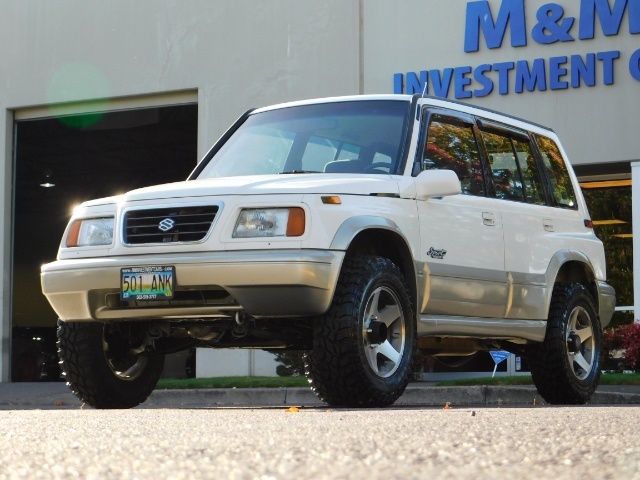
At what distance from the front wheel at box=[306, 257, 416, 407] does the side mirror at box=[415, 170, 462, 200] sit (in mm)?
604

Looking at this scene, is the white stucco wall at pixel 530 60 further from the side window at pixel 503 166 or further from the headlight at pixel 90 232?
the headlight at pixel 90 232

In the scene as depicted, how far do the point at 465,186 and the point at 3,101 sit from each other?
1283cm

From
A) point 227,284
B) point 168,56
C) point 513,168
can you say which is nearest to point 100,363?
point 227,284

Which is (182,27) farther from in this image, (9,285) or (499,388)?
(499,388)

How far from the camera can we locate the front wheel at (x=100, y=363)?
744 cm

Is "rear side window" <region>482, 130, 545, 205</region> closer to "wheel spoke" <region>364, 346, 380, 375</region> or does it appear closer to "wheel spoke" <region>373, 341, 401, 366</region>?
"wheel spoke" <region>373, 341, 401, 366</region>

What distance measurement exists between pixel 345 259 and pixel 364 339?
463 mm

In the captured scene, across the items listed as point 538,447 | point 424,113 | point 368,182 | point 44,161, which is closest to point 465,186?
point 424,113

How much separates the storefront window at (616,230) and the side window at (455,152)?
26.5 ft

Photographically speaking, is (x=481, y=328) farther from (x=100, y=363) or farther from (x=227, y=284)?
(x=100, y=363)

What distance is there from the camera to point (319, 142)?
805 cm

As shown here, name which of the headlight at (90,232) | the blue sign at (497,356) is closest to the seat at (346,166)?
the headlight at (90,232)

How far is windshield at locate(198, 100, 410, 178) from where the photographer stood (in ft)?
25.4

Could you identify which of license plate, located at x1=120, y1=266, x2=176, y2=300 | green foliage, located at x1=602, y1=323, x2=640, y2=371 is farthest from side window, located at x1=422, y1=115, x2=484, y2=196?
green foliage, located at x1=602, y1=323, x2=640, y2=371
